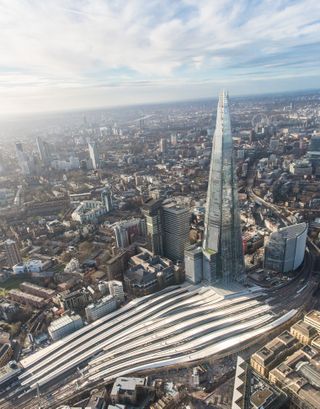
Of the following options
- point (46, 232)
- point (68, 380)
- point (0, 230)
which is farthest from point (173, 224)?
point (0, 230)

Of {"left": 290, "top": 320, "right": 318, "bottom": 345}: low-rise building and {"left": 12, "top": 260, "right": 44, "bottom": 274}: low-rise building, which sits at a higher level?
{"left": 290, "top": 320, "right": 318, "bottom": 345}: low-rise building

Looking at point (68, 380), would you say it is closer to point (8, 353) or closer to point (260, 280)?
point (8, 353)

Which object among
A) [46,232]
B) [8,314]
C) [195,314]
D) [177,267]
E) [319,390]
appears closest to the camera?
[319,390]

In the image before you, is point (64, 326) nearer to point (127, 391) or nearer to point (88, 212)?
point (127, 391)

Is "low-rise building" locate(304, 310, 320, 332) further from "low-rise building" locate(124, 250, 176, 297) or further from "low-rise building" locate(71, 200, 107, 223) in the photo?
"low-rise building" locate(71, 200, 107, 223)

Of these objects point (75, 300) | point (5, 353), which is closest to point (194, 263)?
point (75, 300)

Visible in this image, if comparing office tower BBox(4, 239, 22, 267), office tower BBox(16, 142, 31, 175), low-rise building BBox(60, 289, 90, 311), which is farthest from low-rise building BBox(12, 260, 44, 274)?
office tower BBox(16, 142, 31, 175)
